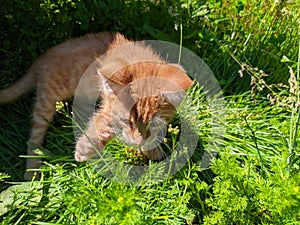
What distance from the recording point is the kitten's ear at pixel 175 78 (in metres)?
2.72

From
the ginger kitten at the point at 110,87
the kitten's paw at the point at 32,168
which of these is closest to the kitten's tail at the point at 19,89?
the ginger kitten at the point at 110,87

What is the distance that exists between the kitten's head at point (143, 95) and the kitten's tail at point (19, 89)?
862 mm

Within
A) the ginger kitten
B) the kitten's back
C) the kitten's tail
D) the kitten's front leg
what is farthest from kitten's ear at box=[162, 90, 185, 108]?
the kitten's tail

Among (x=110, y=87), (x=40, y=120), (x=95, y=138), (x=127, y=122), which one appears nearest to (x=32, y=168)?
(x=40, y=120)

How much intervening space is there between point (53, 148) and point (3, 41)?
1015 millimetres

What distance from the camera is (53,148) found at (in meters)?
3.36

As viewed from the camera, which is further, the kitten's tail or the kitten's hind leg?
the kitten's tail

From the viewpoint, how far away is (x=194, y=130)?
11.0ft

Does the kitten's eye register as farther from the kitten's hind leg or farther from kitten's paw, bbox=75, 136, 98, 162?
the kitten's hind leg

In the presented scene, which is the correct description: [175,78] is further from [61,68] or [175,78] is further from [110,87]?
A: [61,68]

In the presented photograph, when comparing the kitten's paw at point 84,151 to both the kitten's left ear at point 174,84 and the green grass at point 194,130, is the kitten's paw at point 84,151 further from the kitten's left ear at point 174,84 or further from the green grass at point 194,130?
the kitten's left ear at point 174,84

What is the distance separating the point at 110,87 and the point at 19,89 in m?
1.03

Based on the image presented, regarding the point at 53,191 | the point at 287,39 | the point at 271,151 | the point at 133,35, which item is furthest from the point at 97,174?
the point at 287,39

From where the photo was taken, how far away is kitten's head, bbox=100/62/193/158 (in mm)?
2746
